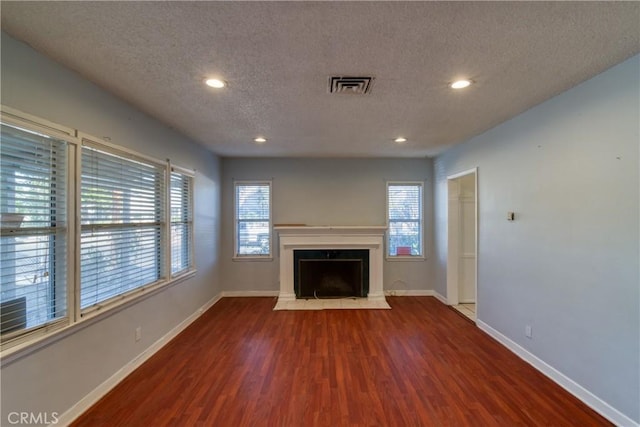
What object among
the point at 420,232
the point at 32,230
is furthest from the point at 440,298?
the point at 32,230

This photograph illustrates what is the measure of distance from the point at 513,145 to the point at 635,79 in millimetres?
1173

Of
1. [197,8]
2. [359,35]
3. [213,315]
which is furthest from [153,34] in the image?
[213,315]

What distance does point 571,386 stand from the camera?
2.27 metres

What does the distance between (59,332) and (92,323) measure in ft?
0.99

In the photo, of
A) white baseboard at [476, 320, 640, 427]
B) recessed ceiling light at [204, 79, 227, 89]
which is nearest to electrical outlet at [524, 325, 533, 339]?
white baseboard at [476, 320, 640, 427]

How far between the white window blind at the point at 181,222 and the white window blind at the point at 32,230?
146 cm

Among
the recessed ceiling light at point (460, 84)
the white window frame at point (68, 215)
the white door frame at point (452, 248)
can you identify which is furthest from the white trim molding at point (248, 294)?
the recessed ceiling light at point (460, 84)

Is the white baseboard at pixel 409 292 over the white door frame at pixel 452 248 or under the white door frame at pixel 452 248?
under

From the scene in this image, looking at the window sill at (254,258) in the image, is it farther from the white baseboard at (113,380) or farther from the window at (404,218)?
the window at (404,218)

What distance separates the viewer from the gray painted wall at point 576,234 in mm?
1884

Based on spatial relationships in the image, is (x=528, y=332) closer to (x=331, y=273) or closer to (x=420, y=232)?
(x=420, y=232)

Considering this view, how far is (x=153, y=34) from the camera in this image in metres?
1.58

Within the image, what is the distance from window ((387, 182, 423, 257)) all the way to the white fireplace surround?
0.45m

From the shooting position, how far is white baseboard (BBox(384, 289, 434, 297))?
5094mm
